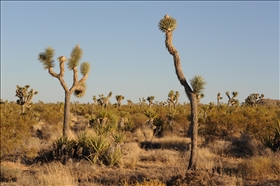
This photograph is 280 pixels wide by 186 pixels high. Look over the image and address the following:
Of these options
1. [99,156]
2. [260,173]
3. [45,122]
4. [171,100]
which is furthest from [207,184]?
[171,100]

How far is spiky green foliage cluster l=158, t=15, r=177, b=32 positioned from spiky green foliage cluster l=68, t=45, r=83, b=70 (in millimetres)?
6712

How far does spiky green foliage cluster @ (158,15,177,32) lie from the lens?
11.7 meters

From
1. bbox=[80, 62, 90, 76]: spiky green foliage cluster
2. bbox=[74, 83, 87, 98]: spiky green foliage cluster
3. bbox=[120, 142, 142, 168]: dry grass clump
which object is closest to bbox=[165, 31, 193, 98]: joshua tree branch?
bbox=[120, 142, 142, 168]: dry grass clump

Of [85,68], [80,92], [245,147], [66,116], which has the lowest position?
[245,147]

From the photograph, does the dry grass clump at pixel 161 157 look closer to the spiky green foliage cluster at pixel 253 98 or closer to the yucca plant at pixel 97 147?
the yucca plant at pixel 97 147

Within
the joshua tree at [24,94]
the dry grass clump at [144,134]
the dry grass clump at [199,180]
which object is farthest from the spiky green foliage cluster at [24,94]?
the dry grass clump at [199,180]

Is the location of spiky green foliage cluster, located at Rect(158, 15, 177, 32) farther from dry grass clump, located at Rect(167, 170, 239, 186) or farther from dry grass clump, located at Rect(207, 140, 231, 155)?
dry grass clump, located at Rect(207, 140, 231, 155)

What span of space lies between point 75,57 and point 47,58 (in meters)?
1.32

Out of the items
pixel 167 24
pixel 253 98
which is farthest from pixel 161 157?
pixel 253 98

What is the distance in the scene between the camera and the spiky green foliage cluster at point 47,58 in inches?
669

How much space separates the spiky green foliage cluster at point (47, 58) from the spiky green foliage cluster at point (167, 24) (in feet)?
23.4

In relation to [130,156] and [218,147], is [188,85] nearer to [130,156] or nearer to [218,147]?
[130,156]

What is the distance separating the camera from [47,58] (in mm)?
17078

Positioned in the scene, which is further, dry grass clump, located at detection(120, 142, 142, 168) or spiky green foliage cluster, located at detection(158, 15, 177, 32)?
dry grass clump, located at detection(120, 142, 142, 168)
